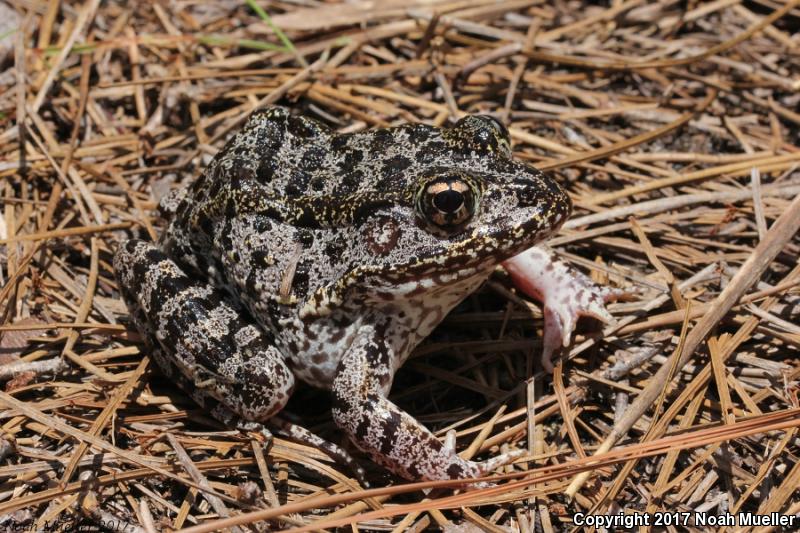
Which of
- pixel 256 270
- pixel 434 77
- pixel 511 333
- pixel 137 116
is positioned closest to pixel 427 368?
pixel 511 333

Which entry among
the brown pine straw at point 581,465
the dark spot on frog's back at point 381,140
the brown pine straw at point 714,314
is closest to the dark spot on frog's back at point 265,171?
the dark spot on frog's back at point 381,140

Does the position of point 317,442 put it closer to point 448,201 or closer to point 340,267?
point 340,267

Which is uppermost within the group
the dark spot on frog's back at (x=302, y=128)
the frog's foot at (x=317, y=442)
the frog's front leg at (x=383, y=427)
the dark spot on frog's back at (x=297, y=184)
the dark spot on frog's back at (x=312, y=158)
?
the dark spot on frog's back at (x=302, y=128)

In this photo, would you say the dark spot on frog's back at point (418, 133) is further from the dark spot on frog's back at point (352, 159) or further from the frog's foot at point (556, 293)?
the frog's foot at point (556, 293)

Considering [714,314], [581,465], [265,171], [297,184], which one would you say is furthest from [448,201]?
[714,314]

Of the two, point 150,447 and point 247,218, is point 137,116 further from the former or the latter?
point 150,447

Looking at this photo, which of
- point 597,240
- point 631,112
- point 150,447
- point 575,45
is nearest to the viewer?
point 150,447
